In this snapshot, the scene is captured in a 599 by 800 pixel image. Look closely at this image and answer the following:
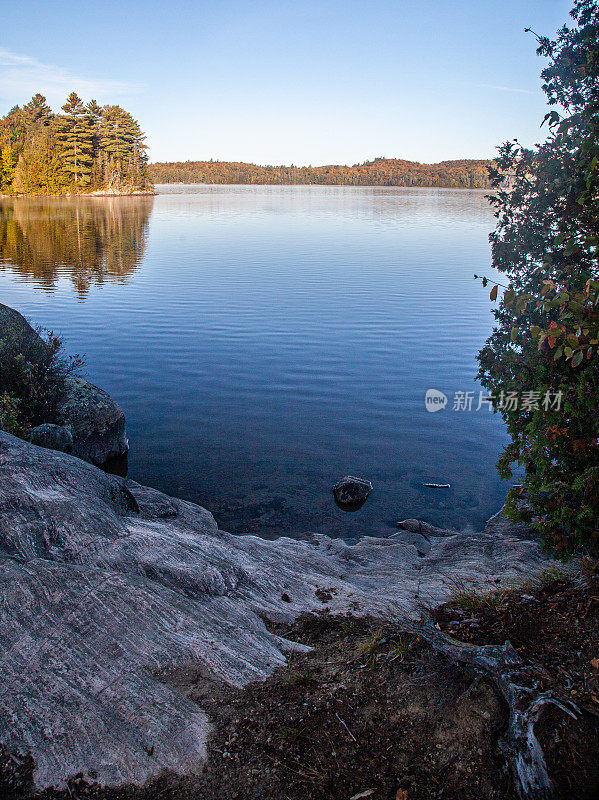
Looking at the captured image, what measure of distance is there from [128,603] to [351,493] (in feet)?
28.3

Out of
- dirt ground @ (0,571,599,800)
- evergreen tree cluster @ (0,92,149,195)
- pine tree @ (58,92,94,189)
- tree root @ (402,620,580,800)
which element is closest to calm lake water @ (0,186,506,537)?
dirt ground @ (0,571,599,800)

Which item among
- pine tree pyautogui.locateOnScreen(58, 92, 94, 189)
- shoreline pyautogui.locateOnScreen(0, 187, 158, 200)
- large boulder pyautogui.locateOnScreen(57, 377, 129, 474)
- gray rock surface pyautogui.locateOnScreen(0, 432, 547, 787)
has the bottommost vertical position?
large boulder pyautogui.locateOnScreen(57, 377, 129, 474)

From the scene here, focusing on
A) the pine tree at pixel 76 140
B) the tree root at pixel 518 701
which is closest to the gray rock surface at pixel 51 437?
the tree root at pixel 518 701

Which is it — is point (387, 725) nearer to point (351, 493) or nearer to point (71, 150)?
point (351, 493)

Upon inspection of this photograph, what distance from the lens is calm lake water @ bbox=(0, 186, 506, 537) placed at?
49.2ft

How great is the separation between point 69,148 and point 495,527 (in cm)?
16816

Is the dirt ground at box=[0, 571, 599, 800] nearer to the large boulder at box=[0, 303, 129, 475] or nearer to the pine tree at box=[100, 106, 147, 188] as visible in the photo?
the large boulder at box=[0, 303, 129, 475]

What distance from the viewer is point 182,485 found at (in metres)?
15.0

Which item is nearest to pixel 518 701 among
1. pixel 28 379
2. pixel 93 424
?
pixel 93 424

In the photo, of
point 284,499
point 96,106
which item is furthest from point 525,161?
point 96,106

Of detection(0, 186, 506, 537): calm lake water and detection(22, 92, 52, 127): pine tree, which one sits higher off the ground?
detection(22, 92, 52, 127): pine tree

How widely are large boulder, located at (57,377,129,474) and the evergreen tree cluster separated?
14450 cm

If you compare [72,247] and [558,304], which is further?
[72,247]

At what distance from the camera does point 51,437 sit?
1375 cm
